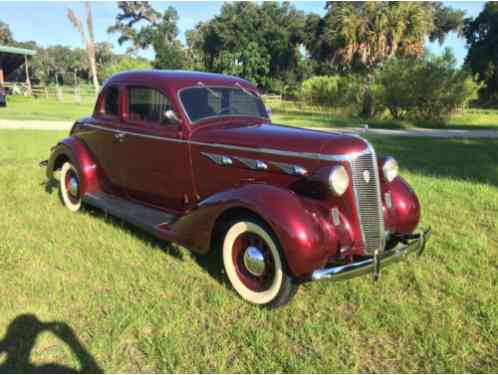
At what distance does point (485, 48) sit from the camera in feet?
121

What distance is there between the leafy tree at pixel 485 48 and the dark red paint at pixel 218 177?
126ft

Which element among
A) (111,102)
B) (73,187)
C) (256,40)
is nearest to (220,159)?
(111,102)

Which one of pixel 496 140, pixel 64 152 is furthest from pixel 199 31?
pixel 64 152

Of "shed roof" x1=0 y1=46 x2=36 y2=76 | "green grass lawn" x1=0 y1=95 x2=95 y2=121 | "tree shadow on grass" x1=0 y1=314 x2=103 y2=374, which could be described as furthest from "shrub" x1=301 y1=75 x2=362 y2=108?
"shed roof" x1=0 y1=46 x2=36 y2=76

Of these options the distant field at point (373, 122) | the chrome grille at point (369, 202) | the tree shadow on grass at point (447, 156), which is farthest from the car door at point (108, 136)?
the distant field at point (373, 122)

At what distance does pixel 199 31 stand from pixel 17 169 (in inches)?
2082

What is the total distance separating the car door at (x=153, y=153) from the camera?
4.02 m

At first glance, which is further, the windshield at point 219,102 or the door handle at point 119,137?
the door handle at point 119,137

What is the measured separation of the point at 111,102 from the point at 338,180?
311cm

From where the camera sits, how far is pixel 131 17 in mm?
58031

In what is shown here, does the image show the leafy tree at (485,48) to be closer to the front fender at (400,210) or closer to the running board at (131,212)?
the front fender at (400,210)

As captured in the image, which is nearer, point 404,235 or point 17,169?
point 404,235

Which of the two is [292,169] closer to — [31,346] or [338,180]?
[338,180]

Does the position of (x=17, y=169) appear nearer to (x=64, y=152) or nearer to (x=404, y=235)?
(x=64, y=152)
